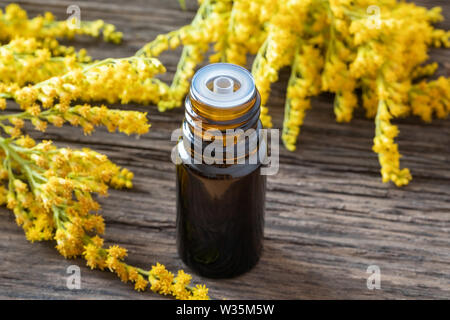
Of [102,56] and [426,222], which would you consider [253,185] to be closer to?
[426,222]

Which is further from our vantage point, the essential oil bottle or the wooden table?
the wooden table

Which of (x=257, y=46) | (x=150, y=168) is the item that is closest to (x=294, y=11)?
(x=257, y=46)

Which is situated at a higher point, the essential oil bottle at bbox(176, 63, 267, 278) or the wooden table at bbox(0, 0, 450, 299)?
the essential oil bottle at bbox(176, 63, 267, 278)

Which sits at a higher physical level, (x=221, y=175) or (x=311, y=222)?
(x=221, y=175)

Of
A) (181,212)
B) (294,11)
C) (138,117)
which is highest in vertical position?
(294,11)
